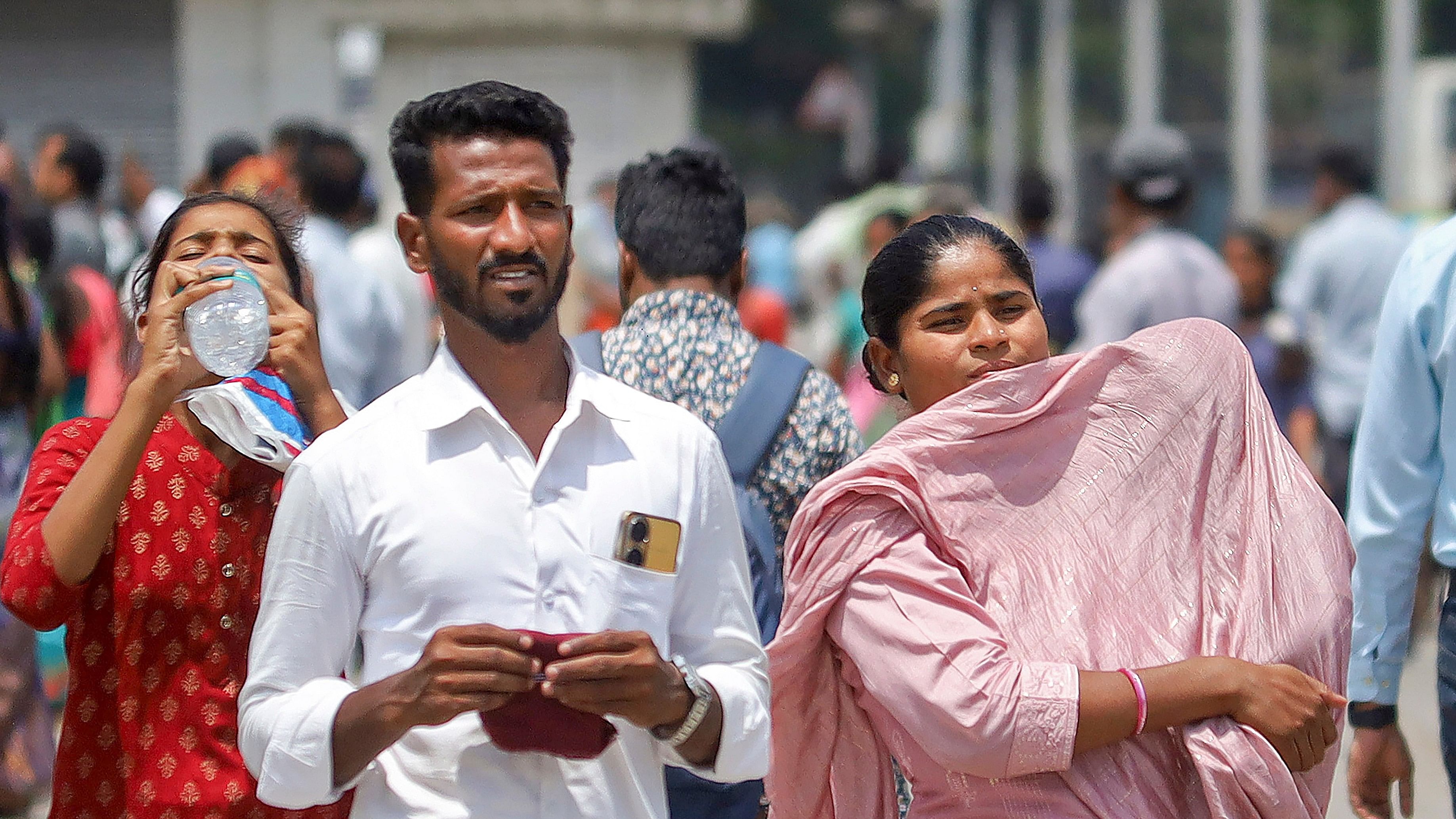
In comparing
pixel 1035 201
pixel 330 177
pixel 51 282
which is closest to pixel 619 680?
pixel 330 177

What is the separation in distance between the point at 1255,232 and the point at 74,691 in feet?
24.9

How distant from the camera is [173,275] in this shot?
9.14 ft

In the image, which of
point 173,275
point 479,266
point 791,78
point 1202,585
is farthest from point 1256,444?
point 791,78

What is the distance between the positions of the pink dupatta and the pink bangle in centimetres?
8

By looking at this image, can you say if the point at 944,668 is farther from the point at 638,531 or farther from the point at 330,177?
the point at 330,177

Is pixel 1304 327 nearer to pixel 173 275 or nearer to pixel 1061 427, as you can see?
pixel 1061 427

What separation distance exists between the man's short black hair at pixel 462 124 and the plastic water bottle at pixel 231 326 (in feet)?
1.50

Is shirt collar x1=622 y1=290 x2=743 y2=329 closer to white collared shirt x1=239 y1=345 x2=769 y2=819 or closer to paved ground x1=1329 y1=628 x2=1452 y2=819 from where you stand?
white collared shirt x1=239 y1=345 x2=769 y2=819

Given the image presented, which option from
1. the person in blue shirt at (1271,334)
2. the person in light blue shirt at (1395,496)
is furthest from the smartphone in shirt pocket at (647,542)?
the person in blue shirt at (1271,334)

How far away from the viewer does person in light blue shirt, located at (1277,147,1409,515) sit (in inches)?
322

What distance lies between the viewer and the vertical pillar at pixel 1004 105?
19375mm

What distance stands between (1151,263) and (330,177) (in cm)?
304

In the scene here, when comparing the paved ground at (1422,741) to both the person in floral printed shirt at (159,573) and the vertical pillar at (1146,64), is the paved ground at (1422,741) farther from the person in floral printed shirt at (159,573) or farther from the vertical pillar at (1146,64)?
the vertical pillar at (1146,64)

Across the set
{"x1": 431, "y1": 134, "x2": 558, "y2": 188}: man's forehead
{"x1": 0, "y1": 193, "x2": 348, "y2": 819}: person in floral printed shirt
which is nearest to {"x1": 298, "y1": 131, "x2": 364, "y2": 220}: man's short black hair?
{"x1": 0, "y1": 193, "x2": 348, "y2": 819}: person in floral printed shirt
